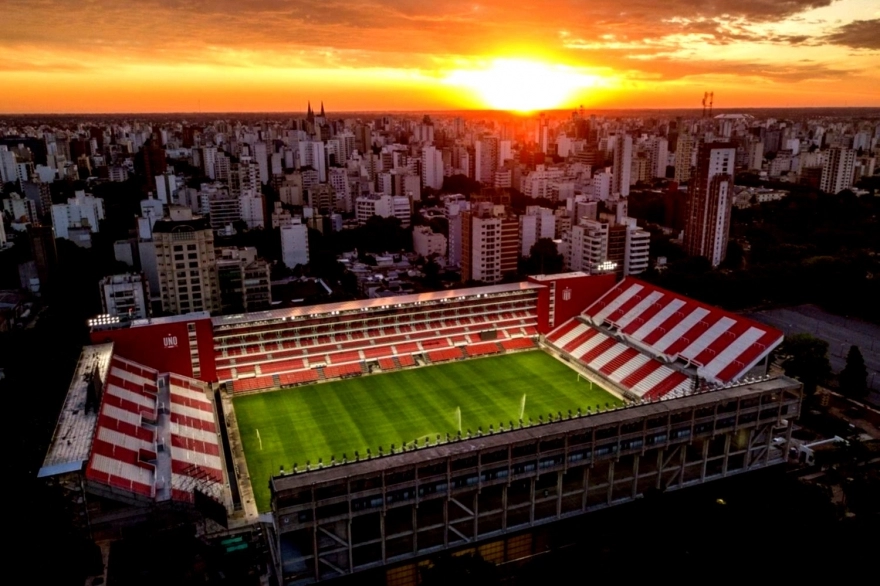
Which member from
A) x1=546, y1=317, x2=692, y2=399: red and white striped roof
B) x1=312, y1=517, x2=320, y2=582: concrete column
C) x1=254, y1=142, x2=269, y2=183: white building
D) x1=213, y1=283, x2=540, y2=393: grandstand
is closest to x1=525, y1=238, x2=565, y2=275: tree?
x1=213, y1=283, x2=540, y2=393: grandstand

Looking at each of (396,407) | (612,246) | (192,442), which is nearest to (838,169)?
(612,246)

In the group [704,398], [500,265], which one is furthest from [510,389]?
[500,265]

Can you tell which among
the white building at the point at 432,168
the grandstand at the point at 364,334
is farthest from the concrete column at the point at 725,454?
the white building at the point at 432,168

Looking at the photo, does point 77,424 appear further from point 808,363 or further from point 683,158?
point 683,158

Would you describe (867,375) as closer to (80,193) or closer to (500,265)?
(500,265)

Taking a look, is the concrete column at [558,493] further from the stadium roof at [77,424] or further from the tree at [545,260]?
the tree at [545,260]

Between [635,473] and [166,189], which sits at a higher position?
[166,189]
